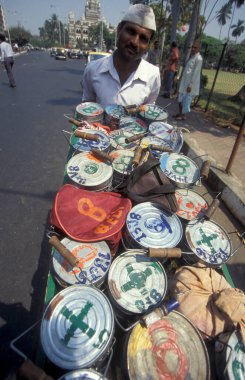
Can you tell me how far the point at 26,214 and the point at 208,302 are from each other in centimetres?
301

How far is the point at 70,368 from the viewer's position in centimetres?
116

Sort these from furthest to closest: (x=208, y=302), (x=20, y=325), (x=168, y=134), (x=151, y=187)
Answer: (x=168, y=134) → (x=20, y=325) → (x=151, y=187) → (x=208, y=302)

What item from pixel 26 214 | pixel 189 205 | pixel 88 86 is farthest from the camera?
pixel 26 214

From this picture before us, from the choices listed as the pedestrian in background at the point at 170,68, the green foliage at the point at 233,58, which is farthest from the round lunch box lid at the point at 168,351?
the green foliage at the point at 233,58

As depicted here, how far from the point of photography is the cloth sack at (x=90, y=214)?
5.59 ft

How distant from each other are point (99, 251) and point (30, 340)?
4.27 ft

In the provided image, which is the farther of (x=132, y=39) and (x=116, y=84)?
(x=116, y=84)

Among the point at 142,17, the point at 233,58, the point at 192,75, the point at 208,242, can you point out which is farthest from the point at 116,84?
the point at 233,58

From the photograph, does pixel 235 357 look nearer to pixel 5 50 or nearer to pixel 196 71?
pixel 196 71

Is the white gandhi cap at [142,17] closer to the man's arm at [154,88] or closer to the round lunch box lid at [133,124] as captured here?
the man's arm at [154,88]

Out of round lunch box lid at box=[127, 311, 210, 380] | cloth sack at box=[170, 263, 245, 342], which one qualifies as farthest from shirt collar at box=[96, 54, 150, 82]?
round lunch box lid at box=[127, 311, 210, 380]

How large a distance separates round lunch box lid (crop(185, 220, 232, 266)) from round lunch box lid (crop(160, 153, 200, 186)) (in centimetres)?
47

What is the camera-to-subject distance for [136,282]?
5.06 feet

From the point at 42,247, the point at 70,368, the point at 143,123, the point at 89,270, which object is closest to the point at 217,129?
the point at 143,123
